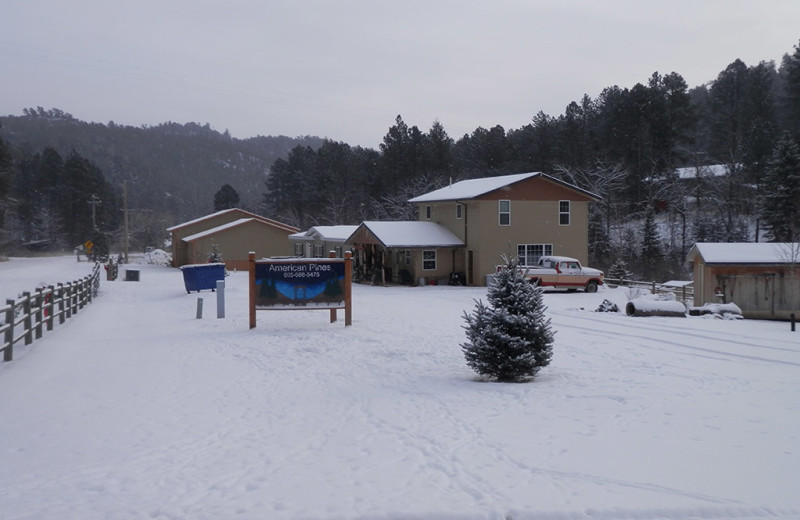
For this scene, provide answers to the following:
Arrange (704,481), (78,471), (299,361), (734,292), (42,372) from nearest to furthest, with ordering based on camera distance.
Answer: (704,481), (78,471), (42,372), (299,361), (734,292)

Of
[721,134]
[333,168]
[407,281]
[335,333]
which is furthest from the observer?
[333,168]

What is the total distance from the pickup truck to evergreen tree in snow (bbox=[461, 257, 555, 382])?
23.3 m

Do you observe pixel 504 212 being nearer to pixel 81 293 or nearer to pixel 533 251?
pixel 533 251

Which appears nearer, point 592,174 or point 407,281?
point 407,281

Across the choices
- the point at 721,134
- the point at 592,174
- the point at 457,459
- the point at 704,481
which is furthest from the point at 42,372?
the point at 721,134

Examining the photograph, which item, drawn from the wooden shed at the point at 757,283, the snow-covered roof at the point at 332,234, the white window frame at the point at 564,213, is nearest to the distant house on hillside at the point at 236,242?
the snow-covered roof at the point at 332,234

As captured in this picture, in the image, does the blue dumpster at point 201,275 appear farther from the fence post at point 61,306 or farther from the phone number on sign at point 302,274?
the phone number on sign at point 302,274

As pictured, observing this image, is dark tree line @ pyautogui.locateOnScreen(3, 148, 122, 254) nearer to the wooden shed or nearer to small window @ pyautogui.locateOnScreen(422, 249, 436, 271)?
small window @ pyautogui.locateOnScreen(422, 249, 436, 271)

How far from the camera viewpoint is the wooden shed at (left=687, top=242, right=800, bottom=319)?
27672 mm

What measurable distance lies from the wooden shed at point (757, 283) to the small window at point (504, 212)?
46.4 ft

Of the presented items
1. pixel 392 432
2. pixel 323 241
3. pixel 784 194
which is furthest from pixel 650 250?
pixel 392 432

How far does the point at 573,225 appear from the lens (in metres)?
42.3

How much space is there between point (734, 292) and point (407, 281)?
18.4 m

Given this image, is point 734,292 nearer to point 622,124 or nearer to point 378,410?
point 378,410
